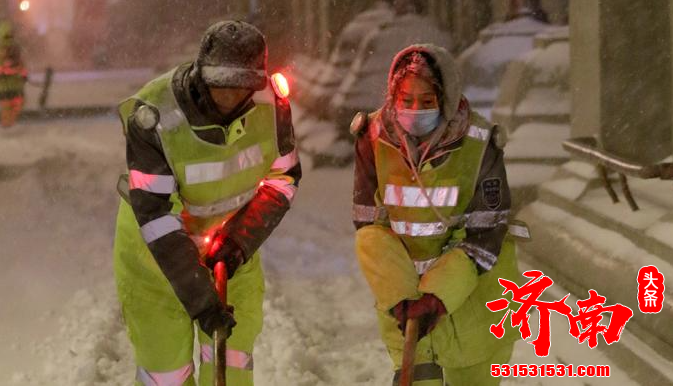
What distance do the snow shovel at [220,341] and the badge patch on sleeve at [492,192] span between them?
1.06m

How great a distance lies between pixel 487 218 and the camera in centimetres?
380

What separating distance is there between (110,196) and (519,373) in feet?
23.8

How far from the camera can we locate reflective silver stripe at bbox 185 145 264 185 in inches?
148

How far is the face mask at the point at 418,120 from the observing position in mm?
3695

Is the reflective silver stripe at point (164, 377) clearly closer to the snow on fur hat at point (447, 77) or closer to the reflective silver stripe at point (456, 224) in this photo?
the reflective silver stripe at point (456, 224)

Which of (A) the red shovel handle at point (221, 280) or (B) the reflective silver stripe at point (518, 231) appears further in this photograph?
(B) the reflective silver stripe at point (518, 231)

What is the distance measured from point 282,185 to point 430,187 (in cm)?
69

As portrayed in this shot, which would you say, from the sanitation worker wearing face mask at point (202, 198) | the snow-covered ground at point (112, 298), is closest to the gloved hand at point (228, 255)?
the sanitation worker wearing face mask at point (202, 198)

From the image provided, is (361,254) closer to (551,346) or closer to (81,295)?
(551,346)

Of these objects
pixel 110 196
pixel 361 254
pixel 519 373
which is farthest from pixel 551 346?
pixel 110 196

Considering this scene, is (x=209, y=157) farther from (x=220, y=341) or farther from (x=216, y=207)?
(x=220, y=341)

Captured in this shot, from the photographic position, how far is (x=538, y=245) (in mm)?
6668

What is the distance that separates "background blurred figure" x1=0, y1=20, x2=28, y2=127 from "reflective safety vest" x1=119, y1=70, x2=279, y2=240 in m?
12.1

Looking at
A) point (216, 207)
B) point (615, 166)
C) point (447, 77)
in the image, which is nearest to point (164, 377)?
point (216, 207)
